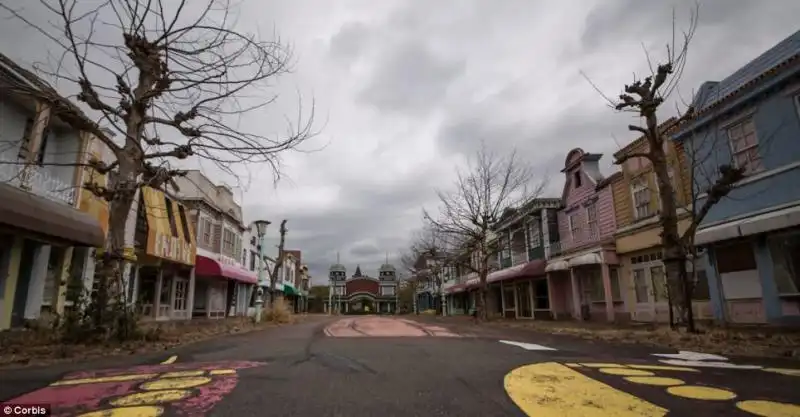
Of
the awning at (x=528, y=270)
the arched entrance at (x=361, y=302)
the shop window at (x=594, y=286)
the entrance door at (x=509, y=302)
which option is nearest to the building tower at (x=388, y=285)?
the arched entrance at (x=361, y=302)

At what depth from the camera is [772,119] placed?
12.0 metres

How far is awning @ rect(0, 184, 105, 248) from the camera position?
9.95 m

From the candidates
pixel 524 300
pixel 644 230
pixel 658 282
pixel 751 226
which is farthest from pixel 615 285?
pixel 524 300

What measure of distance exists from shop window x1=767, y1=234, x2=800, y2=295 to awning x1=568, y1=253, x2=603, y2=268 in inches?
302

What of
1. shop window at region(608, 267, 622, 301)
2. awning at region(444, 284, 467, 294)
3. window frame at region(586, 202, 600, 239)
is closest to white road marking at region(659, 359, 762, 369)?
shop window at region(608, 267, 622, 301)

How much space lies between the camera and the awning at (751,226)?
10.9m

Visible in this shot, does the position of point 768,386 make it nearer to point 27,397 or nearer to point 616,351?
point 616,351

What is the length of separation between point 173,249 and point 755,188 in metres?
21.7

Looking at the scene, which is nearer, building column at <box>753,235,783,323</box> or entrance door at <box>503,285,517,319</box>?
building column at <box>753,235,783,323</box>

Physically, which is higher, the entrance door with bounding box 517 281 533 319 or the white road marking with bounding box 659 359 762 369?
the entrance door with bounding box 517 281 533 319

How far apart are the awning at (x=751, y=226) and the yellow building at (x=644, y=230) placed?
2.09 m

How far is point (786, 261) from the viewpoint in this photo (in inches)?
465

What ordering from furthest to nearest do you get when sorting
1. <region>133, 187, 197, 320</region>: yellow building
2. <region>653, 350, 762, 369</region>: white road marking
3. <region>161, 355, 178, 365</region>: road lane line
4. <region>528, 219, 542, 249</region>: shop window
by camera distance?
<region>528, 219, 542, 249</region>: shop window < <region>133, 187, 197, 320</region>: yellow building < <region>161, 355, 178, 365</region>: road lane line < <region>653, 350, 762, 369</region>: white road marking

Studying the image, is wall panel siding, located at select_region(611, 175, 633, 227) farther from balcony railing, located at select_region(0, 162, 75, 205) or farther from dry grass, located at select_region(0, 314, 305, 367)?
balcony railing, located at select_region(0, 162, 75, 205)
